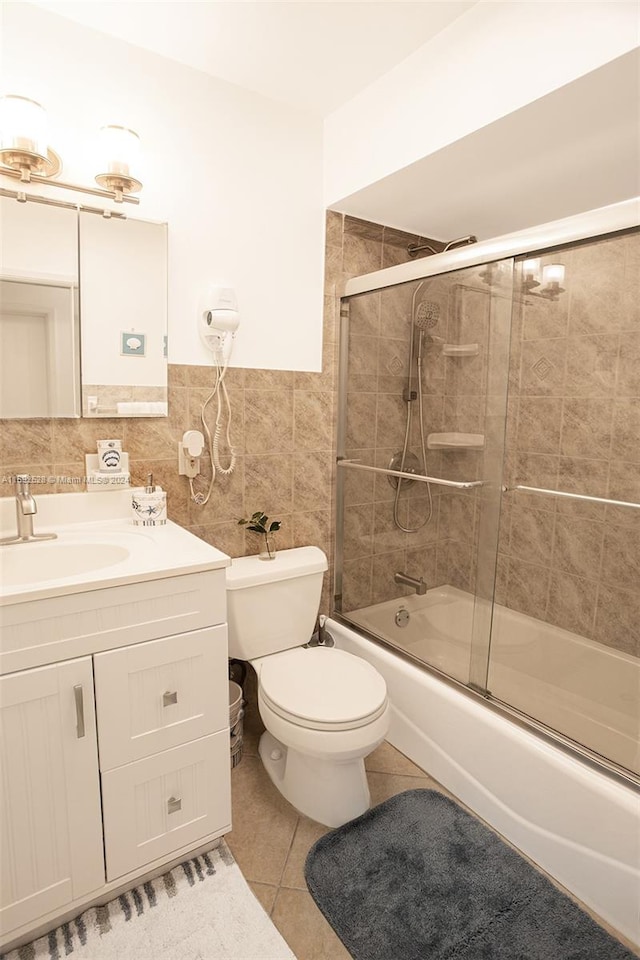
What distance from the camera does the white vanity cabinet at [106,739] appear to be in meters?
1.19

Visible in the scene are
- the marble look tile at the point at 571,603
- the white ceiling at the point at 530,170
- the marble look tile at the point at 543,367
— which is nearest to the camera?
the white ceiling at the point at 530,170

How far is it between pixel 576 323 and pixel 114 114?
5.24 ft

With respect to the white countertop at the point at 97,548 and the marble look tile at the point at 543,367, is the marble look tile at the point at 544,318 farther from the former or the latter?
the white countertop at the point at 97,548

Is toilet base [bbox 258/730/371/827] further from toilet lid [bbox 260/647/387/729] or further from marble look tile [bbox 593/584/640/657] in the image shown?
marble look tile [bbox 593/584/640/657]

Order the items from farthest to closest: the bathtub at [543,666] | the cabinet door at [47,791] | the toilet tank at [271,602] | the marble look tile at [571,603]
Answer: the marble look tile at [571,603]
the toilet tank at [271,602]
the bathtub at [543,666]
the cabinet door at [47,791]

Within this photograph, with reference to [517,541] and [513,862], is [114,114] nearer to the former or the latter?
[517,541]

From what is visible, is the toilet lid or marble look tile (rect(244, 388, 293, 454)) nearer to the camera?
the toilet lid

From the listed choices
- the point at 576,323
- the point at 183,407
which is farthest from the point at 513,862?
the point at 183,407

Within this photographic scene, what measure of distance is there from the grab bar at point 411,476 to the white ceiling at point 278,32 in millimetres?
1392

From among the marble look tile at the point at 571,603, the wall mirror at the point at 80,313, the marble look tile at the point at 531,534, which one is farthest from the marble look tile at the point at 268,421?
the marble look tile at the point at 571,603

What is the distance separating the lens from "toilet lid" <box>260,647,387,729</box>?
1544 millimetres

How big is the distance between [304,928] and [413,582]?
46.5 inches

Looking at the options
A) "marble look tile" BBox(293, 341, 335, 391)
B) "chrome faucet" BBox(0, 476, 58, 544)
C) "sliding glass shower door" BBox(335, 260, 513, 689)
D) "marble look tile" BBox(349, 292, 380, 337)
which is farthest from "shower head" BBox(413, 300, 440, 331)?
"chrome faucet" BBox(0, 476, 58, 544)

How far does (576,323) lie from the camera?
5.63 feet
